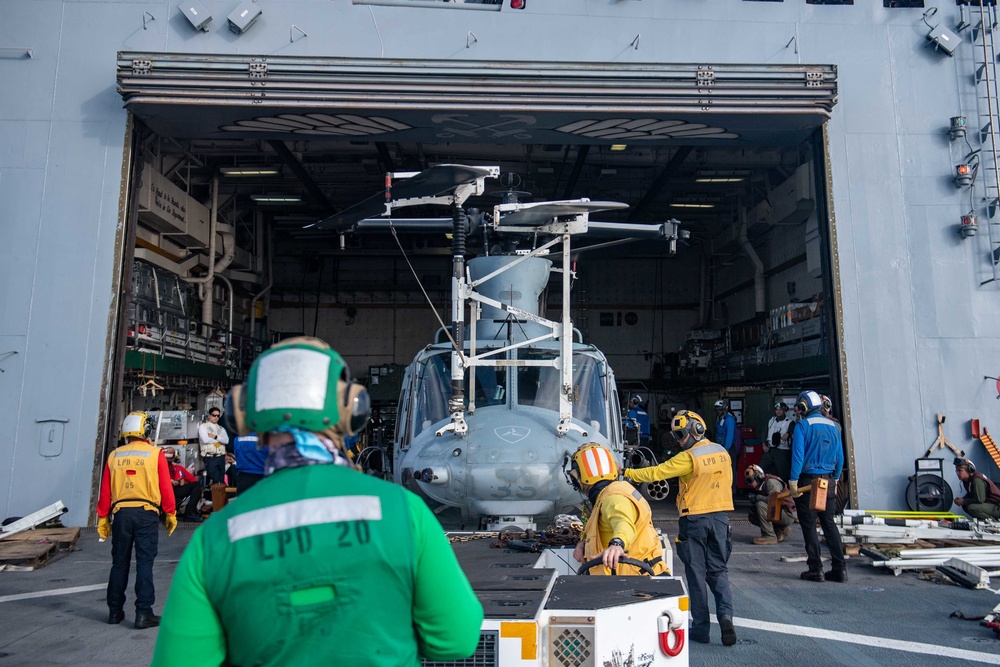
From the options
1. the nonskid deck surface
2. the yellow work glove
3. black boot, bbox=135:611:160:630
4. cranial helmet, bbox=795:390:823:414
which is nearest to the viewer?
the nonskid deck surface

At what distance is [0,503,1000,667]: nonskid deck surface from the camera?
536cm

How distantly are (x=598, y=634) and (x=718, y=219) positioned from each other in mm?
19266

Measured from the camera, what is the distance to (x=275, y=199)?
19125mm

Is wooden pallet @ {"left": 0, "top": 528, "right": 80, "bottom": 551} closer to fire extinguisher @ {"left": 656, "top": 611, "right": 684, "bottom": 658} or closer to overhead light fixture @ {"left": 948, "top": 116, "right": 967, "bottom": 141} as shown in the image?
fire extinguisher @ {"left": 656, "top": 611, "right": 684, "bottom": 658}

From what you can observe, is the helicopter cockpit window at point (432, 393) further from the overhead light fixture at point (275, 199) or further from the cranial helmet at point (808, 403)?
the overhead light fixture at point (275, 199)

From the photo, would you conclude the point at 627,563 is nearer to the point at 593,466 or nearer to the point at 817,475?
the point at 593,466

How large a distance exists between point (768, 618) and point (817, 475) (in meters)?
1.86

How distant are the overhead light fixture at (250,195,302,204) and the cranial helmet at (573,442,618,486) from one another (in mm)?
16024

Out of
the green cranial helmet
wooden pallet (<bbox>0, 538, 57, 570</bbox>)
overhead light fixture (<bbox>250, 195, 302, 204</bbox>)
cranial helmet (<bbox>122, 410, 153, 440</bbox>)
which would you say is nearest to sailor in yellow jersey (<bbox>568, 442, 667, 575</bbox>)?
the green cranial helmet

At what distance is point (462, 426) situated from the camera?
7.45 metres

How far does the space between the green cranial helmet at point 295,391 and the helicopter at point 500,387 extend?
5.13 m

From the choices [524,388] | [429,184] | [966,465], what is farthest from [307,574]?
[966,465]

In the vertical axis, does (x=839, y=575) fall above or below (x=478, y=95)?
below

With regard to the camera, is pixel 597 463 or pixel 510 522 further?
pixel 510 522
